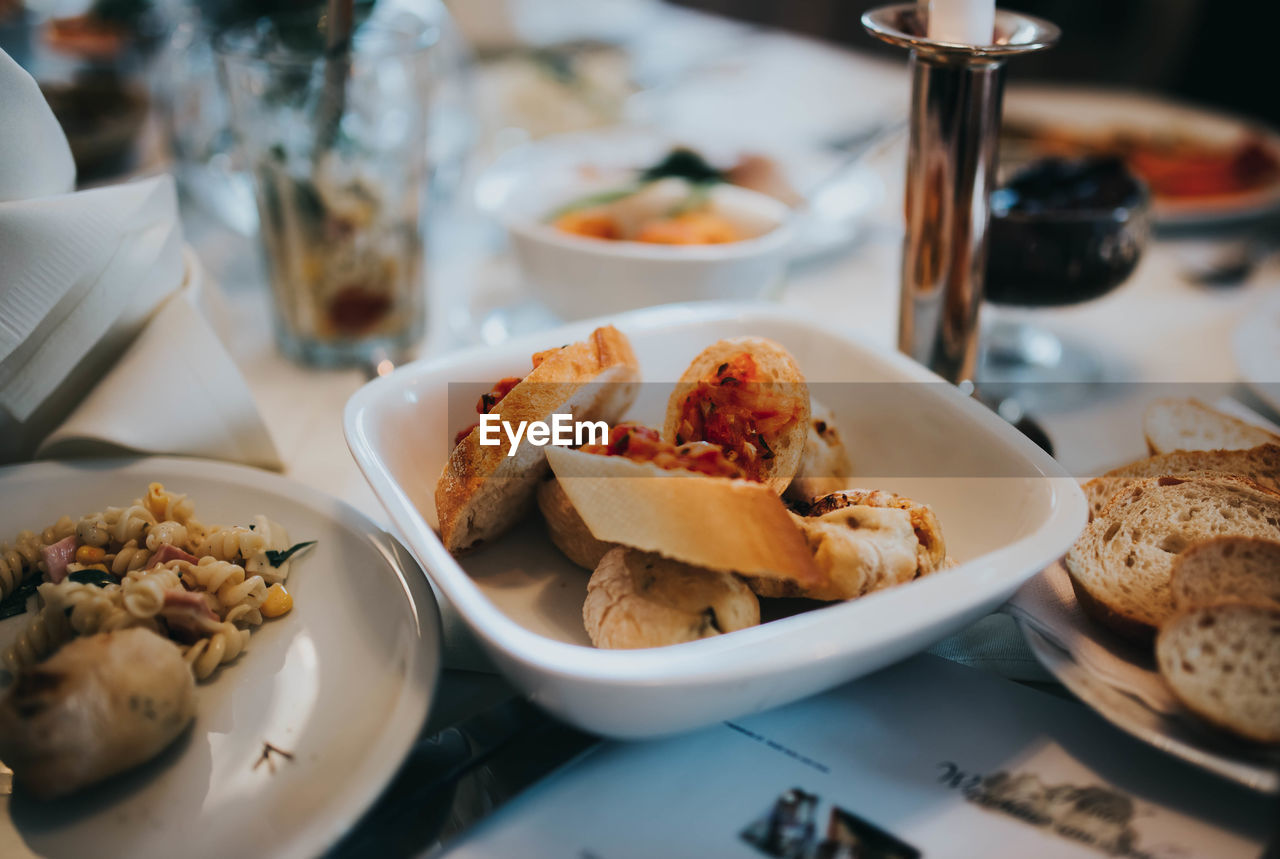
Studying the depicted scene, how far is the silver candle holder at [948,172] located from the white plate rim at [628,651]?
187mm

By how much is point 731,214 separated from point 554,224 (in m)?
0.30

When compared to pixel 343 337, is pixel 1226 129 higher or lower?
higher

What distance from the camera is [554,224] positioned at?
4.90 feet

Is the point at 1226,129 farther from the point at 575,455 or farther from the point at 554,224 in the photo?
the point at 575,455

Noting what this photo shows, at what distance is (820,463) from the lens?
0.87 m

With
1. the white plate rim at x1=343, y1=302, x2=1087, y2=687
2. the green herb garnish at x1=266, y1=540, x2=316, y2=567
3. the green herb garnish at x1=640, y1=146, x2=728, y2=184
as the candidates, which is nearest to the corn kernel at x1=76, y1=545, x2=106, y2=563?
the green herb garnish at x1=266, y1=540, x2=316, y2=567

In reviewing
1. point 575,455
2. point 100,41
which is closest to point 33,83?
point 575,455

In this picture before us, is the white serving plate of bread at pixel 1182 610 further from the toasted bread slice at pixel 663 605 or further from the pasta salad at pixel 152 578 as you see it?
the pasta salad at pixel 152 578

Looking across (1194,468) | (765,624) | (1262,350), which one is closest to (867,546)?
(765,624)

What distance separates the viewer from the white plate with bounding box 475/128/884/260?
160cm

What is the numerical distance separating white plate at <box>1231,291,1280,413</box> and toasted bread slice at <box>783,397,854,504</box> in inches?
23.2

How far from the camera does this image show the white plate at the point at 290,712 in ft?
1.94

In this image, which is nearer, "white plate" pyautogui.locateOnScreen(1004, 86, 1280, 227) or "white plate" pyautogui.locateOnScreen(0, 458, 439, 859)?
"white plate" pyautogui.locateOnScreen(0, 458, 439, 859)

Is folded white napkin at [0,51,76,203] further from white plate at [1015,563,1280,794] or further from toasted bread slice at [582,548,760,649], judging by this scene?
white plate at [1015,563,1280,794]
